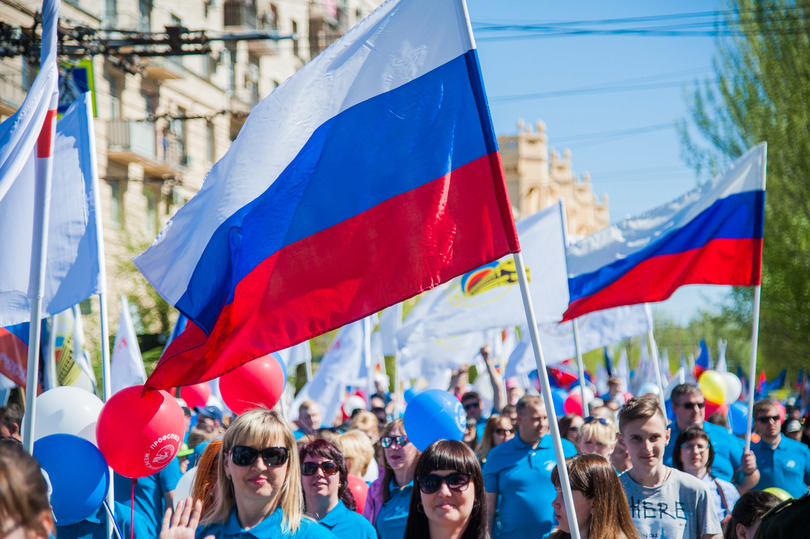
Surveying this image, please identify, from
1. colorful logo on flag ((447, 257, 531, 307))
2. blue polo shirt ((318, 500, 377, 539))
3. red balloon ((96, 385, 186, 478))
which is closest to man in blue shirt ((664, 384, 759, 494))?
colorful logo on flag ((447, 257, 531, 307))

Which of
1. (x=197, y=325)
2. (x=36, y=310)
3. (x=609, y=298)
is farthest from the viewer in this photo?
(x=609, y=298)

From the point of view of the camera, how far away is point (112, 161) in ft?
95.5

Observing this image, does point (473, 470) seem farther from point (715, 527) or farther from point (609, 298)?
point (609, 298)

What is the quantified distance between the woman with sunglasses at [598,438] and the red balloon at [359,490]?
1.64 metres

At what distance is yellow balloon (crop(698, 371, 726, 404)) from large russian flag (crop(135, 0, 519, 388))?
35.0 feet

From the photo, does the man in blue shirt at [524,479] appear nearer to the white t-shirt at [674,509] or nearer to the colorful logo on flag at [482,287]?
the white t-shirt at [674,509]

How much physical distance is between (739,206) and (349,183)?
495cm

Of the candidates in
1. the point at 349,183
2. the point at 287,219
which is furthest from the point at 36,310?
the point at 349,183

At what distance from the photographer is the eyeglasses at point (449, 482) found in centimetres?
397

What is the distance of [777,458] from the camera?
7965 millimetres

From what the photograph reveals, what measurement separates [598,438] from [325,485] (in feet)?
7.22

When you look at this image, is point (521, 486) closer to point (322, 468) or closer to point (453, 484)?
point (322, 468)

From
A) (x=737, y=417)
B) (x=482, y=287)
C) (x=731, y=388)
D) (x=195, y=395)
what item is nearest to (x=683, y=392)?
(x=482, y=287)

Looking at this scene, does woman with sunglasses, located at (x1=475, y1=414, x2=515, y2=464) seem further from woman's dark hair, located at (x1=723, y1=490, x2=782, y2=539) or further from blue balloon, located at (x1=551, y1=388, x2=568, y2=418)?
blue balloon, located at (x1=551, y1=388, x2=568, y2=418)
